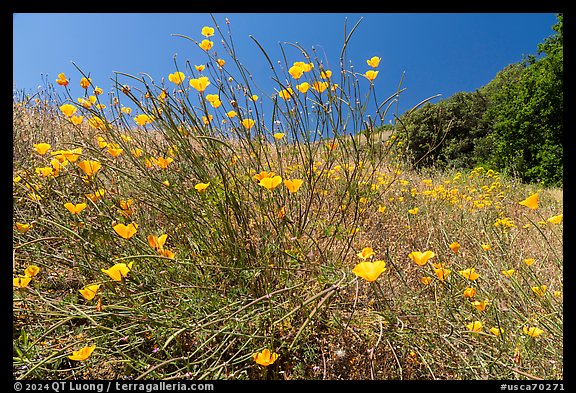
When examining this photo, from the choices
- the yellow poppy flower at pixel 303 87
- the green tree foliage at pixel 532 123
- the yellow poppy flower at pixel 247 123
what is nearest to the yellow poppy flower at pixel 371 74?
the yellow poppy flower at pixel 303 87

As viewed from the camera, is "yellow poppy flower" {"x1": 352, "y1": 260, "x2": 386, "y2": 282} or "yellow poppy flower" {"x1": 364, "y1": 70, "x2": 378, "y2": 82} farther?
"yellow poppy flower" {"x1": 364, "y1": 70, "x2": 378, "y2": 82}

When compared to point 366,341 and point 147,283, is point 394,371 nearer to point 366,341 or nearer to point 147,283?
point 366,341

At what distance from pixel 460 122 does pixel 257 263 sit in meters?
13.0

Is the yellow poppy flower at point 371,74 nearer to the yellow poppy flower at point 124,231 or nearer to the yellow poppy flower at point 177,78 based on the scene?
the yellow poppy flower at point 177,78

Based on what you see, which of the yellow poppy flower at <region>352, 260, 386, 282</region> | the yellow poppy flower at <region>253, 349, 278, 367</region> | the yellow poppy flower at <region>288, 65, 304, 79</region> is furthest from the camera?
the yellow poppy flower at <region>288, 65, 304, 79</region>

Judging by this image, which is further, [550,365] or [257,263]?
[257,263]

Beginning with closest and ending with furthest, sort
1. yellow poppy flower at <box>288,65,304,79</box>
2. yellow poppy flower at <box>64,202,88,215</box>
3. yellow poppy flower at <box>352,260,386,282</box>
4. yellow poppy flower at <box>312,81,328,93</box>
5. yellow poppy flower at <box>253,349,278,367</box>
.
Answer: yellow poppy flower at <box>352,260,386,282</box>
yellow poppy flower at <box>253,349,278,367</box>
yellow poppy flower at <box>64,202,88,215</box>
yellow poppy flower at <box>288,65,304,79</box>
yellow poppy flower at <box>312,81,328,93</box>

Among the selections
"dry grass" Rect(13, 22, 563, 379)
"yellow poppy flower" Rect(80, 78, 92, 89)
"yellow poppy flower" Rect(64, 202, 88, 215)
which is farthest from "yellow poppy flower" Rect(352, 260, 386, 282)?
"yellow poppy flower" Rect(80, 78, 92, 89)

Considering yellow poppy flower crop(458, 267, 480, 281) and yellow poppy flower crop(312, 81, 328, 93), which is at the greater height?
yellow poppy flower crop(312, 81, 328, 93)

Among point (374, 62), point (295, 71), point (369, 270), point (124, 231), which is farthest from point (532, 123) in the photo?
point (124, 231)

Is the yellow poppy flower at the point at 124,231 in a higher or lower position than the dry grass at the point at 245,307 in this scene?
higher

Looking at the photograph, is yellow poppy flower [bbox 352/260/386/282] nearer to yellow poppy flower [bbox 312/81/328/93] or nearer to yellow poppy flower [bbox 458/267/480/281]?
yellow poppy flower [bbox 458/267/480/281]
